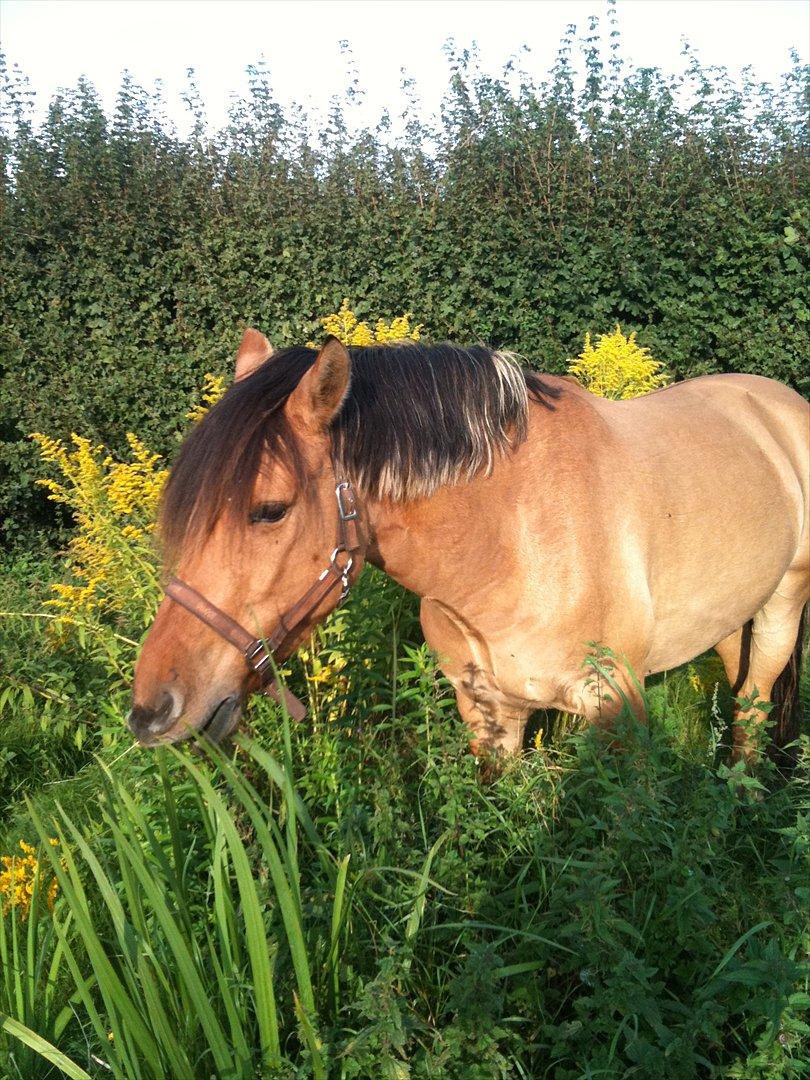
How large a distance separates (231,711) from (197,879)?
0.73 metres

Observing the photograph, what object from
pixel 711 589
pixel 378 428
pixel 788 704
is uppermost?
pixel 378 428

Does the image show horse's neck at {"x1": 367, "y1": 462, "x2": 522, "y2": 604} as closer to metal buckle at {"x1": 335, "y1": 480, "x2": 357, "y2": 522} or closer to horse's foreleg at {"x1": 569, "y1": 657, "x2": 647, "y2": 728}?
metal buckle at {"x1": 335, "y1": 480, "x2": 357, "y2": 522}

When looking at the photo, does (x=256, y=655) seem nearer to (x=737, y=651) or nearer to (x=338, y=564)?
(x=338, y=564)

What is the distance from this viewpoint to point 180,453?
217 centimetres

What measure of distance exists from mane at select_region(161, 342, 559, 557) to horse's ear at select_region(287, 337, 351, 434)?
0.05 meters

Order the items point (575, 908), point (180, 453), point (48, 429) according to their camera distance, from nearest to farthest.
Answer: point (575, 908) → point (180, 453) → point (48, 429)

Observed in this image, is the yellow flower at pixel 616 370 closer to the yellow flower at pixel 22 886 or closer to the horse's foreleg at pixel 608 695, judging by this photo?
the horse's foreleg at pixel 608 695

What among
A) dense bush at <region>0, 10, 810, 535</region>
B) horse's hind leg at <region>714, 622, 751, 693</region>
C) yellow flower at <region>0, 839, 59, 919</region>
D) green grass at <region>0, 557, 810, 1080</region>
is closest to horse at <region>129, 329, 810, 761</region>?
green grass at <region>0, 557, 810, 1080</region>

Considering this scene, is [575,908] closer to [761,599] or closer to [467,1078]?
[467,1078]

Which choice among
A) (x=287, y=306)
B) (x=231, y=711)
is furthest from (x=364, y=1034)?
(x=287, y=306)

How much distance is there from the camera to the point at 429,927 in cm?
198

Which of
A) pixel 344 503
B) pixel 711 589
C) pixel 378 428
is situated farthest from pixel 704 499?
pixel 344 503

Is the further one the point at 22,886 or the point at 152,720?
the point at 22,886

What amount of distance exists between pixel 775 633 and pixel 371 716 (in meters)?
1.85
